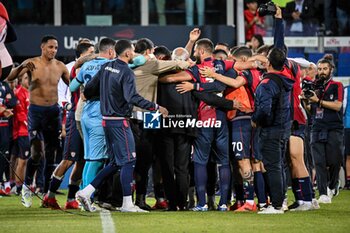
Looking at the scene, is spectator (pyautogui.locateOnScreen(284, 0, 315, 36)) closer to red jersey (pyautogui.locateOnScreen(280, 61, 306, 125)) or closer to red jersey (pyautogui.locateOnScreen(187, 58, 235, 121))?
red jersey (pyautogui.locateOnScreen(280, 61, 306, 125))

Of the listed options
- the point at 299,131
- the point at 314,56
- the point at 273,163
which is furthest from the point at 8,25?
the point at 314,56

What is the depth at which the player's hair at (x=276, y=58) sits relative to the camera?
1400 cm

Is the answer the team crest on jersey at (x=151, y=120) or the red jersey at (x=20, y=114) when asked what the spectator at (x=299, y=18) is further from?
the team crest on jersey at (x=151, y=120)

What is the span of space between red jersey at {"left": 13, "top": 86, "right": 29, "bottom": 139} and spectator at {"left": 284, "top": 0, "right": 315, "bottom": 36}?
651 cm

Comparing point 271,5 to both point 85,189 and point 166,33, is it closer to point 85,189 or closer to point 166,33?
point 85,189

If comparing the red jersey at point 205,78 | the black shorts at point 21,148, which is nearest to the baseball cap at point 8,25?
the red jersey at point 205,78

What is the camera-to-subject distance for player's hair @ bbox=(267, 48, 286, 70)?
14.0 m

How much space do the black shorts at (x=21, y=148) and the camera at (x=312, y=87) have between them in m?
5.88

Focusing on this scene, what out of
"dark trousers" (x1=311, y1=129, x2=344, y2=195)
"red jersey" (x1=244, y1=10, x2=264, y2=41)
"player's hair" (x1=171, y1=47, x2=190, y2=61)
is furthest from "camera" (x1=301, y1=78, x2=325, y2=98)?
"red jersey" (x1=244, y1=10, x2=264, y2=41)

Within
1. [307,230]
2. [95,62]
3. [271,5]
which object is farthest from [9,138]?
[307,230]

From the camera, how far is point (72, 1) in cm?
2523

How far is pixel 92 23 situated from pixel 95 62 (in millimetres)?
10090

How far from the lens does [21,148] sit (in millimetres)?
20859

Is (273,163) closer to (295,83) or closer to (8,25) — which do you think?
(295,83)
